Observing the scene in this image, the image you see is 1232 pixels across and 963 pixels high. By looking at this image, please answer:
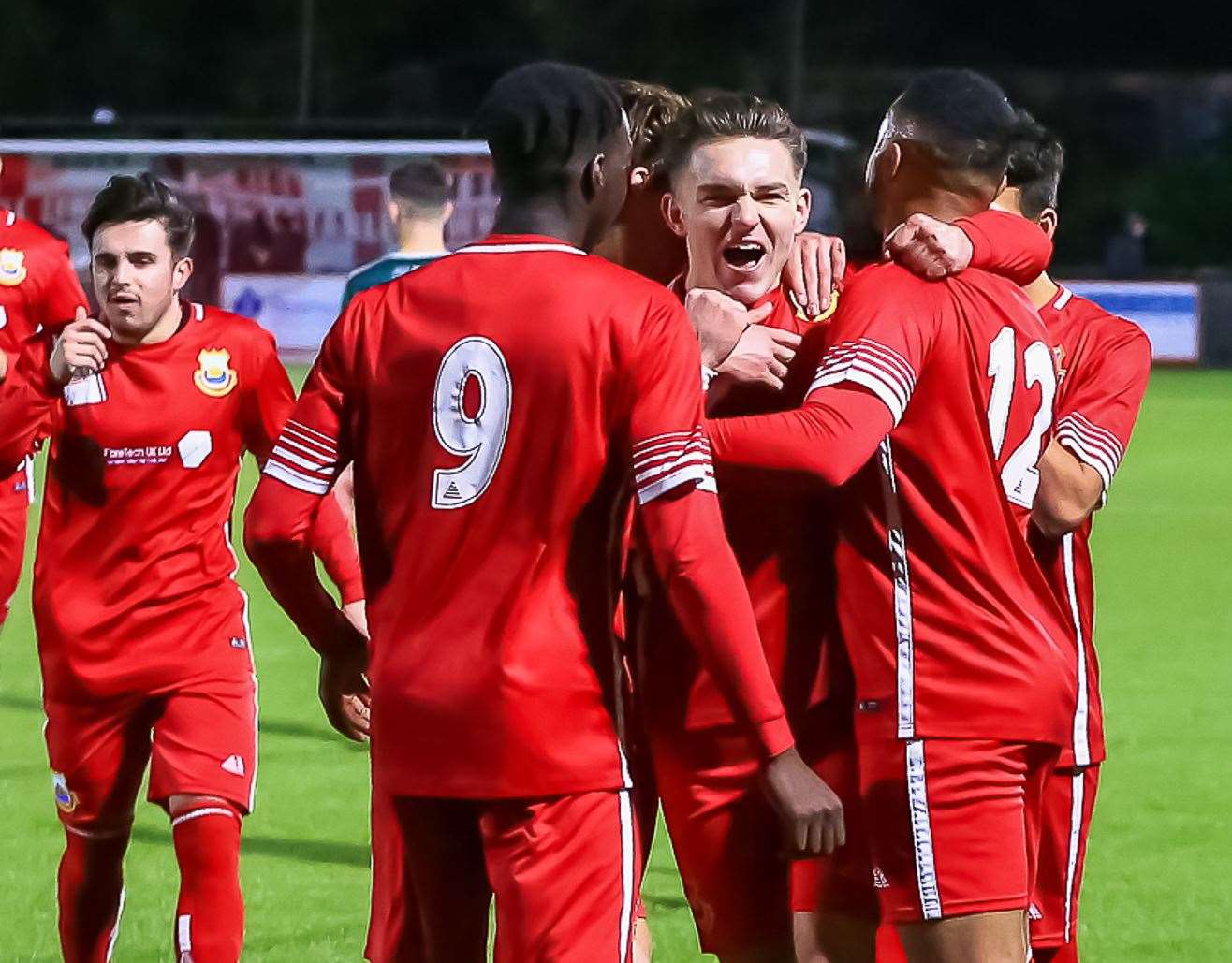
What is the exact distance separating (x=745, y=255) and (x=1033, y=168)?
2.75ft

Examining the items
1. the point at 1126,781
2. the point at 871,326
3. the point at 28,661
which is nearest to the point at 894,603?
the point at 871,326

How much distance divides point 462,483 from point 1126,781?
16.9 feet

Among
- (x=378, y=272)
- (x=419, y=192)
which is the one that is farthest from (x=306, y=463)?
(x=419, y=192)

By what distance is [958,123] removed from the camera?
12.5 feet

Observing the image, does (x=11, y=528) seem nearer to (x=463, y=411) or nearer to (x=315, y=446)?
(x=315, y=446)

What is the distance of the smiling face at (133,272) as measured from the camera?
5.25 metres

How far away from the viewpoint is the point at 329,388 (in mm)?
3404

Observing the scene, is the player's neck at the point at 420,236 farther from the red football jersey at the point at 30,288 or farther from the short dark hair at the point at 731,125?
the short dark hair at the point at 731,125

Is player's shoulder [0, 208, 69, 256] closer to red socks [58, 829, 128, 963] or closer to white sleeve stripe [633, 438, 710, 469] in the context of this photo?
red socks [58, 829, 128, 963]

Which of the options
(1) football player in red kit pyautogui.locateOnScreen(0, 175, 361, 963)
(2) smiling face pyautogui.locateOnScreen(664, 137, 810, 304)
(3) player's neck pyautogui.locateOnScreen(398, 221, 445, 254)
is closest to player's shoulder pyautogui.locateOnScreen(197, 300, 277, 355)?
(1) football player in red kit pyautogui.locateOnScreen(0, 175, 361, 963)

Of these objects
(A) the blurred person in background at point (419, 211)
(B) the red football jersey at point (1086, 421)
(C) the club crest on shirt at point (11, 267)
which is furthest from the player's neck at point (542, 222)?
(A) the blurred person in background at point (419, 211)

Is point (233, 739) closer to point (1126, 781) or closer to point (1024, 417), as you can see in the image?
point (1024, 417)

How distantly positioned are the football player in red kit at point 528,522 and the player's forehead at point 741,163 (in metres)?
0.52

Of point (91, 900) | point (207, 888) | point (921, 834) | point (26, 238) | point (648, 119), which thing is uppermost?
point (648, 119)
